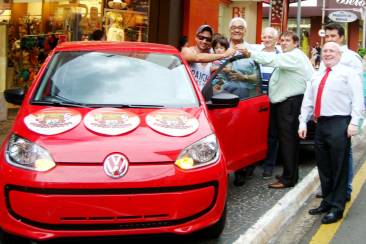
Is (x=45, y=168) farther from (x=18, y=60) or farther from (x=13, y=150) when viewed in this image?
(x=18, y=60)

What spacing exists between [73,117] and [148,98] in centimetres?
71

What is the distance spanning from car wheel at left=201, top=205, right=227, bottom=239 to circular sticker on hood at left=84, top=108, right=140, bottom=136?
1.00 meters

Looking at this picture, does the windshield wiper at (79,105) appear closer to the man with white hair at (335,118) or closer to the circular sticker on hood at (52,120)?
the circular sticker on hood at (52,120)

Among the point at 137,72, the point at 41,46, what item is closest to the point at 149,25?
the point at 41,46

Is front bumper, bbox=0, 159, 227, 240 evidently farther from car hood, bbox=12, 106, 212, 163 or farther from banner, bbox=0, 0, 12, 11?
banner, bbox=0, 0, 12, 11

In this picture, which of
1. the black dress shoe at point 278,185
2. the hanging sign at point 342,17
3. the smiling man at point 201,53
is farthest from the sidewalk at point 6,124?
the hanging sign at point 342,17

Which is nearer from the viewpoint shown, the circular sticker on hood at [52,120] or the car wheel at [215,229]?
the circular sticker on hood at [52,120]

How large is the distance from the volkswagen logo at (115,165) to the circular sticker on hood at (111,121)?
0.79ft

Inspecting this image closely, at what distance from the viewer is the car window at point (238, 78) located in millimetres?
5887

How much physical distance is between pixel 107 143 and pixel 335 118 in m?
2.35

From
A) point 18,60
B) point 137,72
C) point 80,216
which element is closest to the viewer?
point 80,216

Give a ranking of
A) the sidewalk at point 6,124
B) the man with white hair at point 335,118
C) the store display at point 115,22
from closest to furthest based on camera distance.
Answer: the man with white hair at point 335,118, the sidewalk at point 6,124, the store display at point 115,22

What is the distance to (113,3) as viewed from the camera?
12219 millimetres

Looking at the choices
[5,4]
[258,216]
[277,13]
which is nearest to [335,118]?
[258,216]
